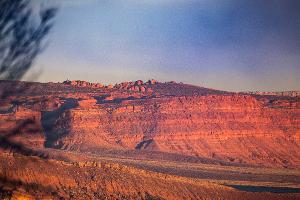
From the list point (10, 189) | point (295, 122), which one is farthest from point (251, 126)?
point (10, 189)

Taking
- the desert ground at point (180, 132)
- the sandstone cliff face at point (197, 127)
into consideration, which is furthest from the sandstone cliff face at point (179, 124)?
the desert ground at point (180, 132)

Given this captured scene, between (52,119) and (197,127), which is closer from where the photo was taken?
(52,119)

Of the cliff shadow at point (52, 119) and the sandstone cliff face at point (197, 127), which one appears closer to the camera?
the cliff shadow at point (52, 119)

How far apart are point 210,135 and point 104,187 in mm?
81505

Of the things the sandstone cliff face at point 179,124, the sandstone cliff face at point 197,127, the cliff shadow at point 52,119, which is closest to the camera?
the cliff shadow at point 52,119

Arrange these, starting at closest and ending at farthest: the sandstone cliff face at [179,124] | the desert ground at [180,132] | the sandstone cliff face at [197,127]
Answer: the desert ground at [180,132] < the sandstone cliff face at [179,124] < the sandstone cliff face at [197,127]

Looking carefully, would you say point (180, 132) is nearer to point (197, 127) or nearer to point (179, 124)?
point (179, 124)

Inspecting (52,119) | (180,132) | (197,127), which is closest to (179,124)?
(180,132)

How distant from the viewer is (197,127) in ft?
395

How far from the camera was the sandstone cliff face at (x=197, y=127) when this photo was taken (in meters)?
109

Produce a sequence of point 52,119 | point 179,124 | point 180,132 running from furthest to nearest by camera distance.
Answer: point 179,124 → point 180,132 → point 52,119

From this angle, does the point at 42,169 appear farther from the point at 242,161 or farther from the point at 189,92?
the point at 189,92

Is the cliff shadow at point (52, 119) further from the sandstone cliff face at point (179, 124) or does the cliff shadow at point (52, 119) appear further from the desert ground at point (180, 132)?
the desert ground at point (180, 132)

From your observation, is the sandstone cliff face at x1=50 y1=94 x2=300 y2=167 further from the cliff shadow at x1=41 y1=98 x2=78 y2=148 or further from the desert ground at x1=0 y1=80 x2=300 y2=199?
the cliff shadow at x1=41 y1=98 x2=78 y2=148
